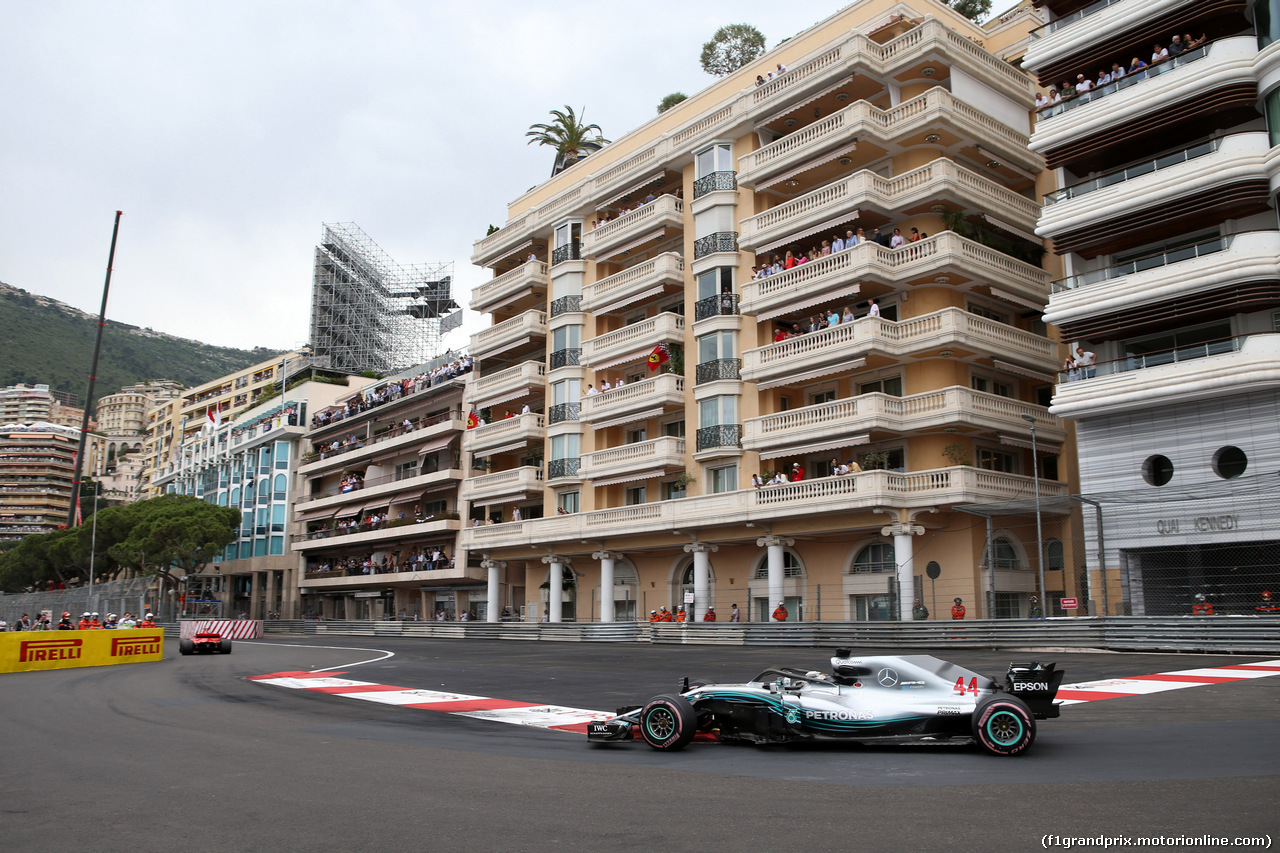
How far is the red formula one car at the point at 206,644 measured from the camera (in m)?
34.8

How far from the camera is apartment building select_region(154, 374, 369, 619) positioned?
8075 cm

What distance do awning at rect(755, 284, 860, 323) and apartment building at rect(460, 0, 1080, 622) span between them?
0.27ft

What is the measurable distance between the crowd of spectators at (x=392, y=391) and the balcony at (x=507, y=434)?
7099 mm

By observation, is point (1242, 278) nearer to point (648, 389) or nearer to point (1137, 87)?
point (1137, 87)

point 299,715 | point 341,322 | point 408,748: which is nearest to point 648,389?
point 299,715

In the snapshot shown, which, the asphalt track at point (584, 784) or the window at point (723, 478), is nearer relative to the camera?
the asphalt track at point (584, 784)

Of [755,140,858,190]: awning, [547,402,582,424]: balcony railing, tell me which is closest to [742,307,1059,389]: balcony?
[755,140,858,190]: awning

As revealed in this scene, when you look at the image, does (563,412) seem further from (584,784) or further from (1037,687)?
(584,784)

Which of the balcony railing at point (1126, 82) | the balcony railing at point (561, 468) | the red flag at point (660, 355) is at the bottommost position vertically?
the balcony railing at point (561, 468)

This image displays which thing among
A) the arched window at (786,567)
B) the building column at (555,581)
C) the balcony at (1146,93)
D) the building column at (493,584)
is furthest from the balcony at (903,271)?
the building column at (493,584)

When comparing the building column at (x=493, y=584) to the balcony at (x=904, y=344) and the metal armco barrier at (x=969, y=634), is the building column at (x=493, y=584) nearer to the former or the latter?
the metal armco barrier at (x=969, y=634)

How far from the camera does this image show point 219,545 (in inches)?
2987

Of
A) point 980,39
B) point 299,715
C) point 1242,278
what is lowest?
point 299,715

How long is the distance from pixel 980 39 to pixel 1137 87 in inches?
460
